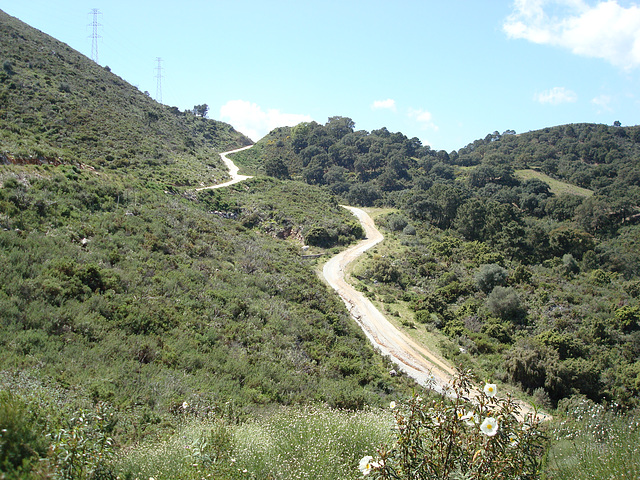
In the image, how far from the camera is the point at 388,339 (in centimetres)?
2072

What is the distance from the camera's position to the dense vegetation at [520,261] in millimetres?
17781

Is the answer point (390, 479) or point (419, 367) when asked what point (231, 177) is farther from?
point (390, 479)

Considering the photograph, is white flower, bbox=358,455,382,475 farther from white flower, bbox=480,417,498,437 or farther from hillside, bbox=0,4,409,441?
hillside, bbox=0,4,409,441

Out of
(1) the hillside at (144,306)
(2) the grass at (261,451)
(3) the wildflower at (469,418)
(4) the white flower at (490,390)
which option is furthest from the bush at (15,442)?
(4) the white flower at (490,390)

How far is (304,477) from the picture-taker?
4641mm

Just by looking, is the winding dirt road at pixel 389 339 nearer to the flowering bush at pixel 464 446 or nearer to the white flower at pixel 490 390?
the flowering bush at pixel 464 446

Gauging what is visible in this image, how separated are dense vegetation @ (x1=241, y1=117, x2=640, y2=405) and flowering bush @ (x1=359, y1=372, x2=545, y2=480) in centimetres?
1548

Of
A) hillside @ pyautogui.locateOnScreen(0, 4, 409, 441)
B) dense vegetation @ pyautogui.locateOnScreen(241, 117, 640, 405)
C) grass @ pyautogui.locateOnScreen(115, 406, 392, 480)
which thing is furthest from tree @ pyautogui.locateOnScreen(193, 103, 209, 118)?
grass @ pyautogui.locateOnScreen(115, 406, 392, 480)

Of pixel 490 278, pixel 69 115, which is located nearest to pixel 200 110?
pixel 69 115

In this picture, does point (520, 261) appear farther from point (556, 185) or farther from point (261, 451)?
point (556, 185)

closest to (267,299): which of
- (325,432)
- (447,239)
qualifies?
(325,432)

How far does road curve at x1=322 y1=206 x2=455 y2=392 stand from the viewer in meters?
17.5

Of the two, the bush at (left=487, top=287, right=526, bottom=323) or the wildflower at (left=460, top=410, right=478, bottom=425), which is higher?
the wildflower at (left=460, top=410, right=478, bottom=425)

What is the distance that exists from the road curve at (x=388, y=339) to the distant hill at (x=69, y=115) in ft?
66.3
